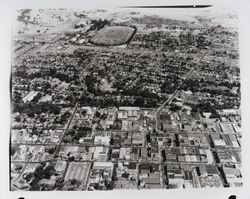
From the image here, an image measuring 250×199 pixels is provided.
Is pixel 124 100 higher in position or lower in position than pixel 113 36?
lower

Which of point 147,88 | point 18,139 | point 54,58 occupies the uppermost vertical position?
point 54,58

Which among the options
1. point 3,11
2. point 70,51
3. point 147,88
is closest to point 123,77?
point 147,88

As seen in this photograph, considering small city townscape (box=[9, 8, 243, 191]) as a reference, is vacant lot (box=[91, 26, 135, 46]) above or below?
above

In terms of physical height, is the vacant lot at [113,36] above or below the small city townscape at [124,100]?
above

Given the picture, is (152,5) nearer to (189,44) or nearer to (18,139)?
(189,44)

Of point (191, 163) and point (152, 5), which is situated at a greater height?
point (152, 5)
